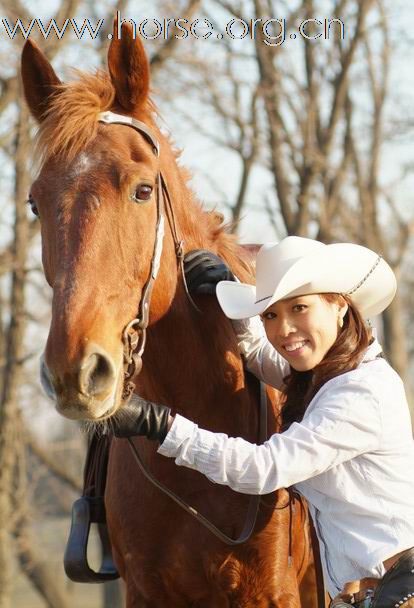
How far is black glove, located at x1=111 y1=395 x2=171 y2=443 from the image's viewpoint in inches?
127

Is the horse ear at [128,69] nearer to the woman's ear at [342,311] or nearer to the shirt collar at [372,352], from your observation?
the woman's ear at [342,311]

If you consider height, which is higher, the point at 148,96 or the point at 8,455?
the point at 148,96

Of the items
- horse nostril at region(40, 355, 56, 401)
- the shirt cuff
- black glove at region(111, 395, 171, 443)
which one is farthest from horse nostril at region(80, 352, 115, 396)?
the shirt cuff

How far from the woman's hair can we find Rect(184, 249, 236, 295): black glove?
47 centimetres

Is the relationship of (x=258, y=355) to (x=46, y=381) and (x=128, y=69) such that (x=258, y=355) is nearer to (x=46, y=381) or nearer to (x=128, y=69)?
(x=46, y=381)

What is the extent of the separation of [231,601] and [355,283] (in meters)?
1.29

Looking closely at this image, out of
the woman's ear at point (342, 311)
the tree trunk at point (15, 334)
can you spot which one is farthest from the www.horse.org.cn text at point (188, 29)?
the woman's ear at point (342, 311)

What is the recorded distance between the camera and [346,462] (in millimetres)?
3361

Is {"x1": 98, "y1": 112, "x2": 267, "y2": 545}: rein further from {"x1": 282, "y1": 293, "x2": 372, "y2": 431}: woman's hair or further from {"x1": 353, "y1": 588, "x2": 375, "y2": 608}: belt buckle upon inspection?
{"x1": 353, "y1": 588, "x2": 375, "y2": 608}: belt buckle

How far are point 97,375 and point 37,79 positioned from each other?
4.64ft

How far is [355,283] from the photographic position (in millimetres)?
3602

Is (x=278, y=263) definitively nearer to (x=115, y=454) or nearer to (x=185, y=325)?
(x=185, y=325)

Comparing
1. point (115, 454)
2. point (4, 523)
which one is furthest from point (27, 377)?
point (115, 454)

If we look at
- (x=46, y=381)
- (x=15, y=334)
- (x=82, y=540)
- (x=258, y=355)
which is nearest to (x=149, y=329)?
(x=258, y=355)
